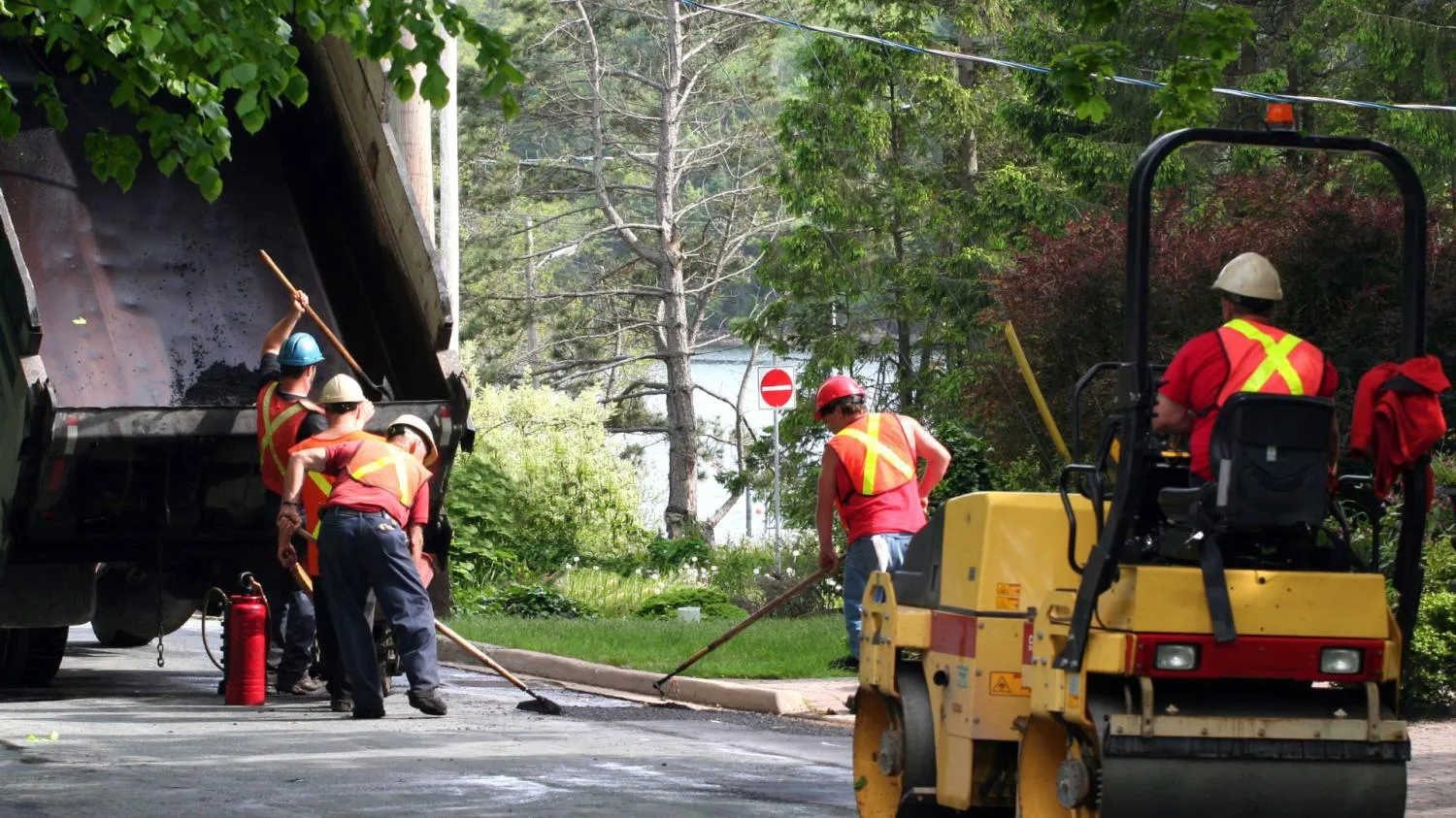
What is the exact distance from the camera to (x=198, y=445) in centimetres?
1041

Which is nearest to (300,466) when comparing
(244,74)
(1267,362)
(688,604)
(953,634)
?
(244,74)

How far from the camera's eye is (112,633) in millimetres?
13875

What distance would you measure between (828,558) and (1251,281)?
4.01 meters

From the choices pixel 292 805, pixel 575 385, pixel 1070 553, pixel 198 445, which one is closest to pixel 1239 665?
pixel 1070 553

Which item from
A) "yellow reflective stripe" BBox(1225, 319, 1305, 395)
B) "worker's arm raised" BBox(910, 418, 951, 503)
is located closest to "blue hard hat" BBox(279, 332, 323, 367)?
"worker's arm raised" BBox(910, 418, 951, 503)

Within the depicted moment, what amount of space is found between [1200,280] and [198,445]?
21.9 feet

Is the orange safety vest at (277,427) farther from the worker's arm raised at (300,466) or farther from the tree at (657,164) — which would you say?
the tree at (657,164)

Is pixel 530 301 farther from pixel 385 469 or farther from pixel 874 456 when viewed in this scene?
pixel 874 456

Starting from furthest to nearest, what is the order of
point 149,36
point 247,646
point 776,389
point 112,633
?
1. point 776,389
2. point 112,633
3. point 247,646
4. point 149,36

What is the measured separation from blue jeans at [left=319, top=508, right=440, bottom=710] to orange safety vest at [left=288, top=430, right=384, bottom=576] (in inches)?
7.4

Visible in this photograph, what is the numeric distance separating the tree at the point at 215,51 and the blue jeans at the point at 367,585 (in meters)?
2.14

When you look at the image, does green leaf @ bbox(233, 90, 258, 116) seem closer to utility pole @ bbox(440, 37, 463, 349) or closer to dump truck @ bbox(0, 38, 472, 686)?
dump truck @ bbox(0, 38, 472, 686)

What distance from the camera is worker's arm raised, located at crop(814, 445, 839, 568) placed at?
9405 mm

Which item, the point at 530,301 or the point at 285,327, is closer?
the point at 285,327
